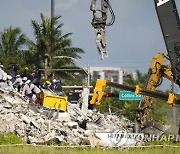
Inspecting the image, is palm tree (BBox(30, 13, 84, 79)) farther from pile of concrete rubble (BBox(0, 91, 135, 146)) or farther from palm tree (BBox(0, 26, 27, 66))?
pile of concrete rubble (BBox(0, 91, 135, 146))

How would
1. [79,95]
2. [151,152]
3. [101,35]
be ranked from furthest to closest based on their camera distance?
[79,95], [151,152], [101,35]

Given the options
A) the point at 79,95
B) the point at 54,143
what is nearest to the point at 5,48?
the point at 79,95

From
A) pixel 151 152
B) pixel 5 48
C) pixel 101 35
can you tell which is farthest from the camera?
pixel 5 48

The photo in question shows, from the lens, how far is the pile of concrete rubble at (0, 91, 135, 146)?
28319mm

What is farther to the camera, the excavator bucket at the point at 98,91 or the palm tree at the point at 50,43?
the palm tree at the point at 50,43

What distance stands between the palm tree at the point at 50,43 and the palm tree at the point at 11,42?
4.53ft

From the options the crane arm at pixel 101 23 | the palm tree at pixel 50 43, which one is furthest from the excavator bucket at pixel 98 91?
the palm tree at pixel 50 43

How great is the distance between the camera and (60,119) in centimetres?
3306

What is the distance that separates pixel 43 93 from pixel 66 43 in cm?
2243

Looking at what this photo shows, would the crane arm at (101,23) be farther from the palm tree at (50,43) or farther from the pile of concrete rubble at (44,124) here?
the palm tree at (50,43)

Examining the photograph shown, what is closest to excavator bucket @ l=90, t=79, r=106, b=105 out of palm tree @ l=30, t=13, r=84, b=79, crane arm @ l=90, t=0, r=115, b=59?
crane arm @ l=90, t=0, r=115, b=59

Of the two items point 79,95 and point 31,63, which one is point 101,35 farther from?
point 31,63

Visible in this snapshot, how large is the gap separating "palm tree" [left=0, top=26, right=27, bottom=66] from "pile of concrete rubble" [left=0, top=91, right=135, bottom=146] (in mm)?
17895

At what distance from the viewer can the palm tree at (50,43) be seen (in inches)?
2115
